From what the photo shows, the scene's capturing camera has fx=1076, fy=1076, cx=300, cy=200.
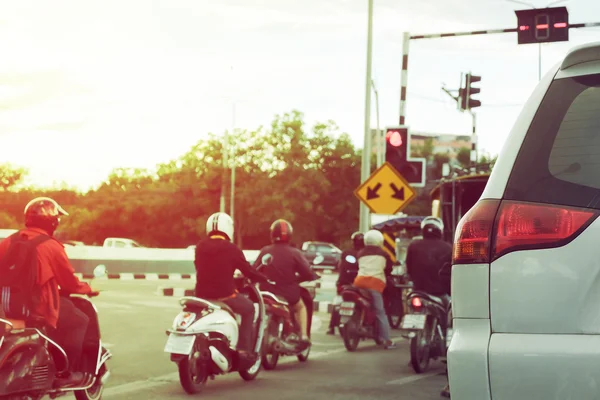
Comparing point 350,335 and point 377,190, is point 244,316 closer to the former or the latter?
point 350,335

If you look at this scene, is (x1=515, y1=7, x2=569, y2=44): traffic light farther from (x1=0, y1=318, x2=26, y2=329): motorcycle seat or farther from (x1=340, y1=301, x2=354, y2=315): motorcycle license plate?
(x1=0, y1=318, x2=26, y2=329): motorcycle seat

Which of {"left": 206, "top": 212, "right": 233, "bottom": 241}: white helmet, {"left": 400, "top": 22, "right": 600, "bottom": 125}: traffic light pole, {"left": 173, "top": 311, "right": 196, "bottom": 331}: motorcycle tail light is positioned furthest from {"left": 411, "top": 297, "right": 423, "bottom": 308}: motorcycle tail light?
{"left": 400, "top": 22, "right": 600, "bottom": 125}: traffic light pole

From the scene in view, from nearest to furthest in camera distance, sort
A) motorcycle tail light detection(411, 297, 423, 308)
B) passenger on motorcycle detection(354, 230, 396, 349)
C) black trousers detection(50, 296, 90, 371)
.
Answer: black trousers detection(50, 296, 90, 371) → motorcycle tail light detection(411, 297, 423, 308) → passenger on motorcycle detection(354, 230, 396, 349)

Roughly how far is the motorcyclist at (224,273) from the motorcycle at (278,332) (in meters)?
0.88

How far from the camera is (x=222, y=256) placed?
9.98 meters

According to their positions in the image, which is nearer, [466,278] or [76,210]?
[466,278]

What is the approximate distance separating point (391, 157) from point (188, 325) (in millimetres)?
8897

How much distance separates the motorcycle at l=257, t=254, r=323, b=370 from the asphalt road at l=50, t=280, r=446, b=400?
0.17 m

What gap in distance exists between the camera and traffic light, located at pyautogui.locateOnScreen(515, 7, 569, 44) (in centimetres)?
1741

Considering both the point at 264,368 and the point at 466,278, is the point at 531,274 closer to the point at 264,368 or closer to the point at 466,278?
the point at 466,278

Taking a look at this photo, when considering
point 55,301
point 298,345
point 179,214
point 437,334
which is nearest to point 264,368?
point 298,345

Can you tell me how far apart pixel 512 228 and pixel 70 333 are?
505cm

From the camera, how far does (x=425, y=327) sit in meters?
11.7

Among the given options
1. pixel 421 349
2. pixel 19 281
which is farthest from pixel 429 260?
pixel 19 281
